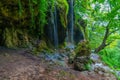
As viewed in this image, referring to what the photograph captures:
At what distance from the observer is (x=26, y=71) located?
5.65 m

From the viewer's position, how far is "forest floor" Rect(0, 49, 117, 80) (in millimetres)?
5311

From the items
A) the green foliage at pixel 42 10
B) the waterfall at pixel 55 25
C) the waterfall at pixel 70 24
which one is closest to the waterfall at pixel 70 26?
the waterfall at pixel 70 24

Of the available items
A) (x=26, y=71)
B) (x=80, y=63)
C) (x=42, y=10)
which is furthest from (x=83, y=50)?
(x=26, y=71)

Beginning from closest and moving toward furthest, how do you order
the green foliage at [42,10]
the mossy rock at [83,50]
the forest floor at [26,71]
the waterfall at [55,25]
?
1. the forest floor at [26,71]
2. the mossy rock at [83,50]
3. the green foliage at [42,10]
4. the waterfall at [55,25]

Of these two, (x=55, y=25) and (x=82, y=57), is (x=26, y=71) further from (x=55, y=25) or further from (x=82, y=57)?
(x=55, y=25)

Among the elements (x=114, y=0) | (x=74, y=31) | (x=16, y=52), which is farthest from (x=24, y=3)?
(x=74, y=31)

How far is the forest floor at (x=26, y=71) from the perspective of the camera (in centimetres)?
531

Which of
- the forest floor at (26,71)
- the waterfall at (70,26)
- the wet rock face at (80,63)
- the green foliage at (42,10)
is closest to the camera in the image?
the forest floor at (26,71)

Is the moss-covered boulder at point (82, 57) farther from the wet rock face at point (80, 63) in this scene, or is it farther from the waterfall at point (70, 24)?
the waterfall at point (70, 24)

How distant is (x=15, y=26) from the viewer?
839 cm

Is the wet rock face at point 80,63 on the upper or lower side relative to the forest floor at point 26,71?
lower

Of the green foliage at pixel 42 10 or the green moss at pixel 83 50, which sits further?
the green foliage at pixel 42 10

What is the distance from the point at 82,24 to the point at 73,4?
2312mm

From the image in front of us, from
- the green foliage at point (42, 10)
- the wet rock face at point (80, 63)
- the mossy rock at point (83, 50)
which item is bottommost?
the wet rock face at point (80, 63)
